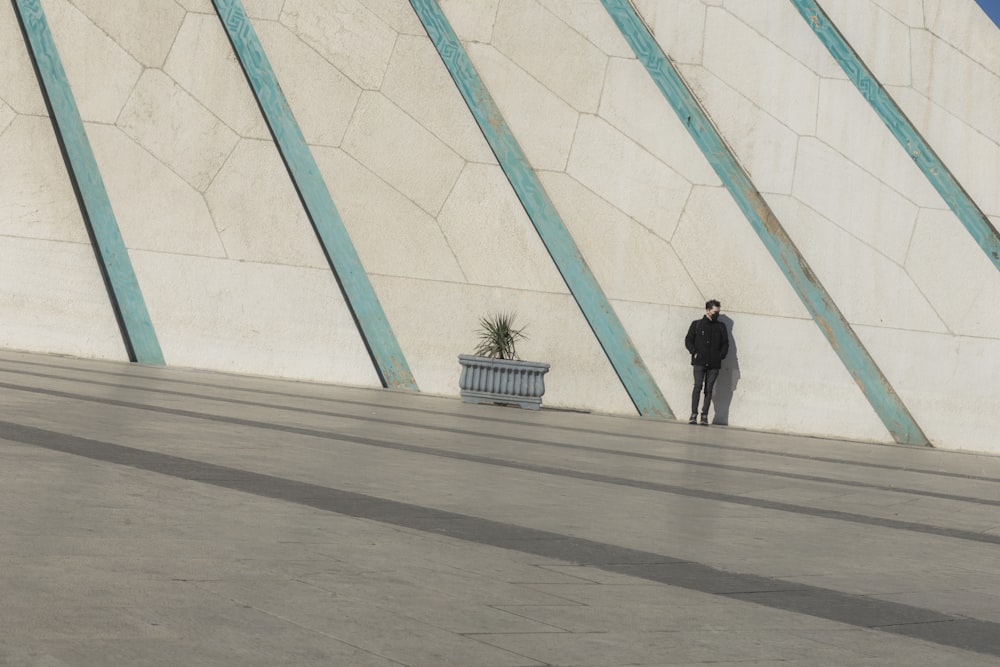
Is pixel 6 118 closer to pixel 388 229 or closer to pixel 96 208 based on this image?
pixel 96 208

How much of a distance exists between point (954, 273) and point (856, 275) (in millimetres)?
1042

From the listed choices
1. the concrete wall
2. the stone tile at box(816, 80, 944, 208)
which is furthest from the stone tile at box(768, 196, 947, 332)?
the stone tile at box(816, 80, 944, 208)

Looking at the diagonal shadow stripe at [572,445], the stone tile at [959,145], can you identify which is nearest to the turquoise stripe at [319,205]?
the diagonal shadow stripe at [572,445]

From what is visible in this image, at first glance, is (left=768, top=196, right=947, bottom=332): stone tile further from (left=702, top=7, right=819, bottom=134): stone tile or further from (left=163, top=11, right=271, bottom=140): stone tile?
(left=163, top=11, right=271, bottom=140): stone tile

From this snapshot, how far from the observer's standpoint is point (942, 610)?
3.32m

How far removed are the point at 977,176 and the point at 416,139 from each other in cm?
635

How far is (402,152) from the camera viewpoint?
44.9 ft

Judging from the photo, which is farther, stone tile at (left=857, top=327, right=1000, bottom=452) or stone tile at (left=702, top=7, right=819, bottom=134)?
stone tile at (left=702, top=7, right=819, bottom=134)

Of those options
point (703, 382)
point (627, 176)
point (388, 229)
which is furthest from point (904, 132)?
point (388, 229)

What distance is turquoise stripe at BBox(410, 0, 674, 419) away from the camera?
518 inches

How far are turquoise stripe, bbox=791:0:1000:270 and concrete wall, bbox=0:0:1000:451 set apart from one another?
0.34 feet

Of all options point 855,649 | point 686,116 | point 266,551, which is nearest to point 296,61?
point 686,116

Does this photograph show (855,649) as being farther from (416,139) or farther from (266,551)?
(416,139)

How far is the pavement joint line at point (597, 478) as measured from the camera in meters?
5.21
